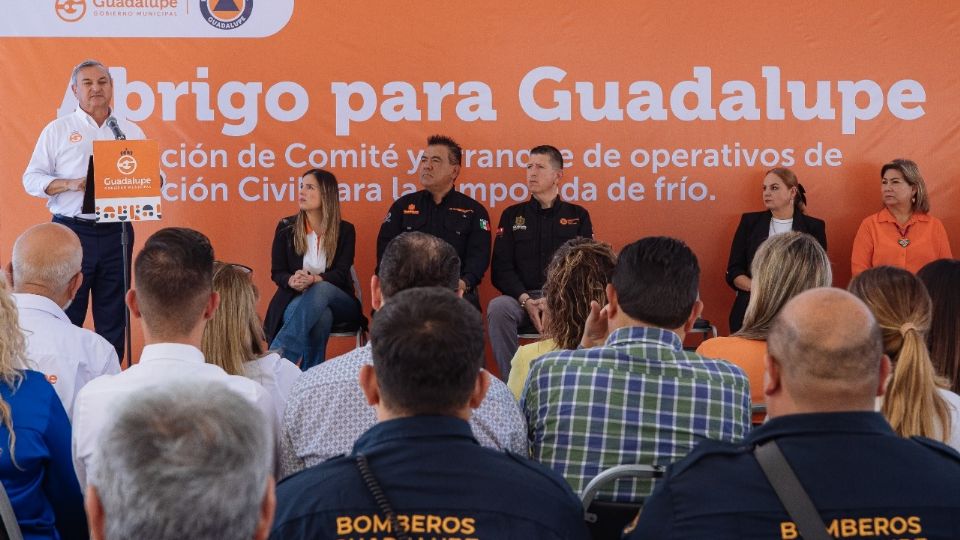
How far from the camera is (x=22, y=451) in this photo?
222 cm

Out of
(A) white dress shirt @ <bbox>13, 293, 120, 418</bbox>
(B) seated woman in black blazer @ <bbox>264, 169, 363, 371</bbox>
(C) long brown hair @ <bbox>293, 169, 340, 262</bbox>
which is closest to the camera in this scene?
(A) white dress shirt @ <bbox>13, 293, 120, 418</bbox>

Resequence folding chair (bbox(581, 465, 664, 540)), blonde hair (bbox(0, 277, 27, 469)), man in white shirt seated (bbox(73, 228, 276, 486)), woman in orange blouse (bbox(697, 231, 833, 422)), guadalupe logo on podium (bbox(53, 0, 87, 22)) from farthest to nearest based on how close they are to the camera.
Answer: guadalupe logo on podium (bbox(53, 0, 87, 22))
woman in orange blouse (bbox(697, 231, 833, 422))
man in white shirt seated (bbox(73, 228, 276, 486))
blonde hair (bbox(0, 277, 27, 469))
folding chair (bbox(581, 465, 664, 540))

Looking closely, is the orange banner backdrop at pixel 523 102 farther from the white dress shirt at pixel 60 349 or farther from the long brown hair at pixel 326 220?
the white dress shirt at pixel 60 349

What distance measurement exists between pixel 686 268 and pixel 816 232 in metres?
4.05

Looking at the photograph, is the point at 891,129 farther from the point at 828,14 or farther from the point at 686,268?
the point at 686,268

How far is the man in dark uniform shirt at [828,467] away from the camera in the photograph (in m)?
1.63

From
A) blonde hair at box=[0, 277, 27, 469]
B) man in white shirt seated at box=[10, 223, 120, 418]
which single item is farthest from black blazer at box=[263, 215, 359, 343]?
blonde hair at box=[0, 277, 27, 469]

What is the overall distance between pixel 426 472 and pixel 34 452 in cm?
107

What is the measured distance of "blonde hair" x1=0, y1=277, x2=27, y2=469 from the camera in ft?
7.23

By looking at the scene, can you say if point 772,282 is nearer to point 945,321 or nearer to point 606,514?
point 945,321

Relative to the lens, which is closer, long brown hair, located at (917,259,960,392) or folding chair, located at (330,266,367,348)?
long brown hair, located at (917,259,960,392)

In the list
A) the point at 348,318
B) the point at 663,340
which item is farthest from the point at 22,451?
the point at 348,318

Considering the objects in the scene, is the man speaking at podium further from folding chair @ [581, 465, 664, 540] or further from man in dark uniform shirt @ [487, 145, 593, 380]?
folding chair @ [581, 465, 664, 540]

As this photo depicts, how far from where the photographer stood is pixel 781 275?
3.24 m
